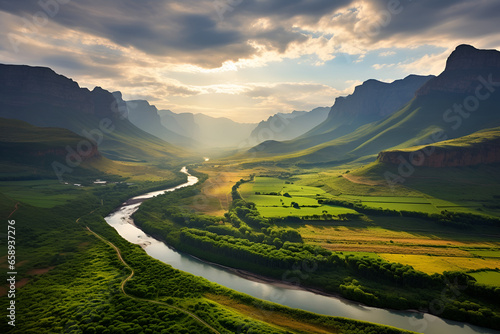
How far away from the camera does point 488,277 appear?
7588 cm

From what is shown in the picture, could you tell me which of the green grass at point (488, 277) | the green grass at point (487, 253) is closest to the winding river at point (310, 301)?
the green grass at point (488, 277)

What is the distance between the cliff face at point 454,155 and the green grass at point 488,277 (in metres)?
120

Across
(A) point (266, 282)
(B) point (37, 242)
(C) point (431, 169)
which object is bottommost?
(A) point (266, 282)

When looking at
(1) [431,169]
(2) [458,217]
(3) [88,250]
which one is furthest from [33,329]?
(1) [431,169]

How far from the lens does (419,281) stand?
2923 inches

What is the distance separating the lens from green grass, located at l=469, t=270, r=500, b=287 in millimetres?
72856

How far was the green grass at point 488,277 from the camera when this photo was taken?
2868 inches

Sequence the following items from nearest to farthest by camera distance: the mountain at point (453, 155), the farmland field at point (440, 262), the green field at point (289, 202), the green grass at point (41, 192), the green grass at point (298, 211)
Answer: the farmland field at point (440, 262) < the green grass at point (298, 211) < the green field at point (289, 202) < the green grass at point (41, 192) < the mountain at point (453, 155)

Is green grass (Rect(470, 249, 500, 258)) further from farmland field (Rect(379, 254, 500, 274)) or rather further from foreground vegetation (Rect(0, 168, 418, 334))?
foreground vegetation (Rect(0, 168, 418, 334))

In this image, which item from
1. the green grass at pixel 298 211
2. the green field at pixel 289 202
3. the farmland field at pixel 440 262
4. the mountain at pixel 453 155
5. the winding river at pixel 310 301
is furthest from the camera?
the mountain at pixel 453 155

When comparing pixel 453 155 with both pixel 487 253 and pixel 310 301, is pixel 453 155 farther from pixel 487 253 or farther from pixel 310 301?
pixel 310 301

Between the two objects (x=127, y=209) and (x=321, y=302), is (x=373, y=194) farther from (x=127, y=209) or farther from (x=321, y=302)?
(x=127, y=209)

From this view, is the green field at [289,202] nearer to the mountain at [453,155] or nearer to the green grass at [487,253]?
the green grass at [487,253]

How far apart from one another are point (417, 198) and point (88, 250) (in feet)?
551
